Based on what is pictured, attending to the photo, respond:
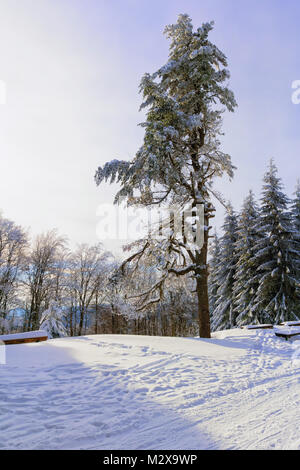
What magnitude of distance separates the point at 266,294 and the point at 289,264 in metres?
2.77

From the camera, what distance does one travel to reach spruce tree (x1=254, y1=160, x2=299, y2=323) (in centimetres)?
1781

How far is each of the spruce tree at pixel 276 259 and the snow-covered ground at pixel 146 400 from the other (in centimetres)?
1243

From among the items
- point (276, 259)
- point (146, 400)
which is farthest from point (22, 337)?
point (276, 259)

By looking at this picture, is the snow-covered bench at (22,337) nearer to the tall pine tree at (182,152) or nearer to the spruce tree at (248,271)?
the tall pine tree at (182,152)

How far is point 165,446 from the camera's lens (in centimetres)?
262

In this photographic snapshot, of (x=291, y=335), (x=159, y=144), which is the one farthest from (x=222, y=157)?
(x=291, y=335)

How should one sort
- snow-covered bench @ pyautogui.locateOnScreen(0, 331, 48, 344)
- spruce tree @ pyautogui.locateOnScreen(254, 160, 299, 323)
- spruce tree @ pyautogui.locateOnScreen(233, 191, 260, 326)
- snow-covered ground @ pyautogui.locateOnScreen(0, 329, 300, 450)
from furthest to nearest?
spruce tree @ pyautogui.locateOnScreen(233, 191, 260, 326) → spruce tree @ pyautogui.locateOnScreen(254, 160, 299, 323) → snow-covered bench @ pyautogui.locateOnScreen(0, 331, 48, 344) → snow-covered ground @ pyautogui.locateOnScreen(0, 329, 300, 450)

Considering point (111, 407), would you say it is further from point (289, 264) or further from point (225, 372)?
point (289, 264)

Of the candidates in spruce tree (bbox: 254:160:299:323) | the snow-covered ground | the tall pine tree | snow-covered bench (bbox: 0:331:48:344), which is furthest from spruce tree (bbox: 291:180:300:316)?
snow-covered bench (bbox: 0:331:48:344)

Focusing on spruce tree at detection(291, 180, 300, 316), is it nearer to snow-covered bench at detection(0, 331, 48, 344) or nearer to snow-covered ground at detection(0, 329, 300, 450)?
snow-covered ground at detection(0, 329, 300, 450)

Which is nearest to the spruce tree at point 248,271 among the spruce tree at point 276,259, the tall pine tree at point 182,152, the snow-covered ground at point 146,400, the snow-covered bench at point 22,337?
the spruce tree at point 276,259

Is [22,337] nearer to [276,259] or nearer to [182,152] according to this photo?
[182,152]

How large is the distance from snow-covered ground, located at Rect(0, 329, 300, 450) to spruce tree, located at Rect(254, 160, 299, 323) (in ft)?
40.8

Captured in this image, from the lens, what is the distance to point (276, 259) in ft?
61.9
